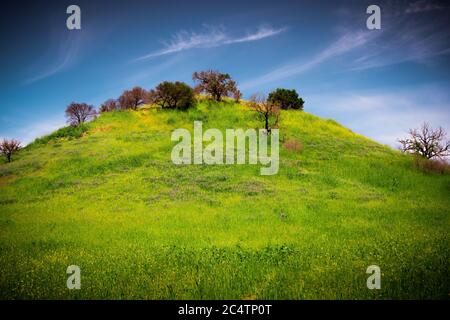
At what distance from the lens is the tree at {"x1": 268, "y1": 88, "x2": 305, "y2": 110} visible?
68500mm

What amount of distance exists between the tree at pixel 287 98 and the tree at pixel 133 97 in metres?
28.6

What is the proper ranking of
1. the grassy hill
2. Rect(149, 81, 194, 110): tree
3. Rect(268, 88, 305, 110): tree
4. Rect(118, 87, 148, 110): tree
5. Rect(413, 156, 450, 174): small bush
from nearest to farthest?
the grassy hill
Rect(413, 156, 450, 174): small bush
Rect(149, 81, 194, 110): tree
Rect(118, 87, 148, 110): tree
Rect(268, 88, 305, 110): tree

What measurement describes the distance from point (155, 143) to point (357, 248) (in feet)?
121

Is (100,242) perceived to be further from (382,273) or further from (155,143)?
(155,143)

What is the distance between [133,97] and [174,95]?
11.3 meters

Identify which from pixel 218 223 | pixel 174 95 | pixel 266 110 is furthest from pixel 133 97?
pixel 218 223

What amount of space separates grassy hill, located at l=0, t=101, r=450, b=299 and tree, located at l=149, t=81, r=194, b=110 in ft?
43.4

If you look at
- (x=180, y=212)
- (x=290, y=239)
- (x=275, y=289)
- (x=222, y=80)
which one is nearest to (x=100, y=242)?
(x=180, y=212)

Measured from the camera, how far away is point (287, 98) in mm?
69500

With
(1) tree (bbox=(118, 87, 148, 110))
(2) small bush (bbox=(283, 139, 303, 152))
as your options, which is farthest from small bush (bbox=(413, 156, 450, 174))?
(1) tree (bbox=(118, 87, 148, 110))

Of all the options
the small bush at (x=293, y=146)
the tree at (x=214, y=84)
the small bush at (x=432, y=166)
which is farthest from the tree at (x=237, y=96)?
the small bush at (x=432, y=166)

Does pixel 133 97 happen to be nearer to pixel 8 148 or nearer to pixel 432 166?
pixel 8 148

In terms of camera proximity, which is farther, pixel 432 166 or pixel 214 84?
pixel 214 84

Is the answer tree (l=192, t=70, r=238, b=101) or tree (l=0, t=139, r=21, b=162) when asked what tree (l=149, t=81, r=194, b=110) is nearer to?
tree (l=192, t=70, r=238, b=101)
